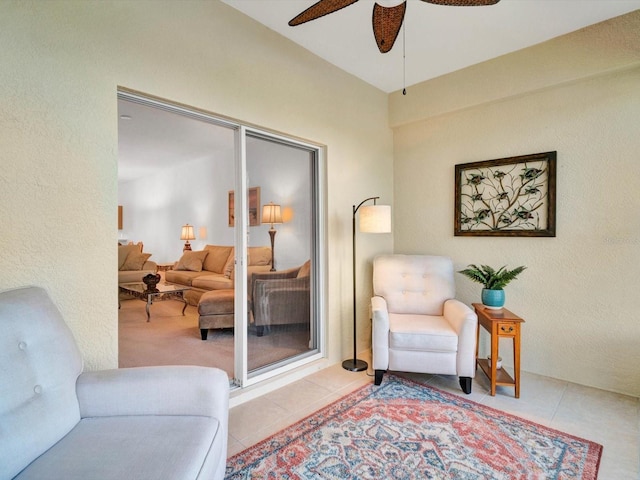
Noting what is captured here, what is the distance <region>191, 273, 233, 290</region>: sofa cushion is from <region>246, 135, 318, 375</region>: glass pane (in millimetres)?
2002

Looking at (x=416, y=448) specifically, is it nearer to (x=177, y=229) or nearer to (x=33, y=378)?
(x=33, y=378)

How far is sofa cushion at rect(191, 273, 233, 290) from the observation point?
4660 mm

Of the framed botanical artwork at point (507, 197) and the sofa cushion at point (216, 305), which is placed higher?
the framed botanical artwork at point (507, 197)

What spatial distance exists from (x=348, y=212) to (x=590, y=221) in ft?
6.58

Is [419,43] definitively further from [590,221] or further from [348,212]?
[590,221]

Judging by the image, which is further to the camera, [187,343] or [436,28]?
[187,343]

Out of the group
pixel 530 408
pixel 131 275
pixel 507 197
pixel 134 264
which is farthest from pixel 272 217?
pixel 134 264

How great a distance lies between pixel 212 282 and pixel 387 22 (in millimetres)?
3987

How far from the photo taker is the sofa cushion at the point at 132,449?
1.00 m

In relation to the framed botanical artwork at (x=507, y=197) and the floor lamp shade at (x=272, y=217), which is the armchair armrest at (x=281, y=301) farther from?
the framed botanical artwork at (x=507, y=197)

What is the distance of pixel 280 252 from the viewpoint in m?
2.77

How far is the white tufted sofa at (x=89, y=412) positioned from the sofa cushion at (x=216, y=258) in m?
4.00

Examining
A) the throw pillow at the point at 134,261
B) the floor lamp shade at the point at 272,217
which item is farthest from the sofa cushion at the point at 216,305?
the throw pillow at the point at 134,261

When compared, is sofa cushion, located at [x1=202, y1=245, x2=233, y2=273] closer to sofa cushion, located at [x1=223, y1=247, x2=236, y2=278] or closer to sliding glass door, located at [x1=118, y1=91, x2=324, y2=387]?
sofa cushion, located at [x1=223, y1=247, x2=236, y2=278]
